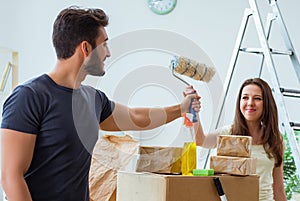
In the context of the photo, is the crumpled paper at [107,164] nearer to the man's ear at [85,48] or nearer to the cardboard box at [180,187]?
the cardboard box at [180,187]

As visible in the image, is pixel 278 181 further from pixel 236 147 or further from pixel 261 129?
pixel 236 147

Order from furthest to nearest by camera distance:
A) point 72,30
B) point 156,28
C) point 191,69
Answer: point 156,28
point 191,69
point 72,30

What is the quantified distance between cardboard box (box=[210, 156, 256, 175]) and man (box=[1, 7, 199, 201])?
360 millimetres

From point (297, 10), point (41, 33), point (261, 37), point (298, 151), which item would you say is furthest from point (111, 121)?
point (41, 33)

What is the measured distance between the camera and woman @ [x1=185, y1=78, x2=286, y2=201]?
83.2 inches

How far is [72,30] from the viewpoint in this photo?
4.45ft

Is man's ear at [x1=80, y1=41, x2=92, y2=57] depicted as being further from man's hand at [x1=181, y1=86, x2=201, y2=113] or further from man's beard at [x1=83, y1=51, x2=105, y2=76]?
man's hand at [x1=181, y1=86, x2=201, y2=113]

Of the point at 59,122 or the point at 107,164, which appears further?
the point at 107,164

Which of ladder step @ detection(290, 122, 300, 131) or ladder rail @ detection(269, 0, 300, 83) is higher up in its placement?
ladder rail @ detection(269, 0, 300, 83)

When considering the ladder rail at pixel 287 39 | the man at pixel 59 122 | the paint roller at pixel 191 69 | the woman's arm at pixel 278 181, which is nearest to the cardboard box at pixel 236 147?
the paint roller at pixel 191 69

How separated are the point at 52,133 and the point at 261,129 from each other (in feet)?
3.86

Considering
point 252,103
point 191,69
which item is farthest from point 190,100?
point 252,103

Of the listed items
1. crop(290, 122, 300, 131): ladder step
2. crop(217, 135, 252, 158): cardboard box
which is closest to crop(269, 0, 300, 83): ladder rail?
crop(290, 122, 300, 131): ladder step

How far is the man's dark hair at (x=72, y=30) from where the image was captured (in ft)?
4.45
